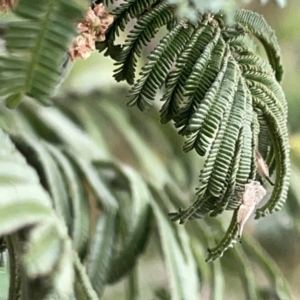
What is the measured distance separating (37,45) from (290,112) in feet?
3.17

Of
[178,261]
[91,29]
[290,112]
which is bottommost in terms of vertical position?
[178,261]

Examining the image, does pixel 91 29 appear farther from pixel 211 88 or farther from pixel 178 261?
pixel 178 261

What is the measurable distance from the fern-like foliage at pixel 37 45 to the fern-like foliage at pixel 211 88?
10 centimetres

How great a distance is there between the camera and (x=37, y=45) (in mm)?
250

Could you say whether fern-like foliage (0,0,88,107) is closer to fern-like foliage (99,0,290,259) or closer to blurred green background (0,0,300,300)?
fern-like foliage (99,0,290,259)

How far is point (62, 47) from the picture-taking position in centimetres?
25

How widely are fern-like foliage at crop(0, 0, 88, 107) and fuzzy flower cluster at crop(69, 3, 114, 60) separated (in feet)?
0.25

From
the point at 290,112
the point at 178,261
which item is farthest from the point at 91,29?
the point at 290,112

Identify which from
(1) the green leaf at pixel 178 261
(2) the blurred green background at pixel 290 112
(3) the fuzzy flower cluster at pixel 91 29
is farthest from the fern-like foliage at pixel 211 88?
(2) the blurred green background at pixel 290 112

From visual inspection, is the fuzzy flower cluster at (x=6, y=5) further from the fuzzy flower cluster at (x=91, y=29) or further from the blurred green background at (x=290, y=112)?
the blurred green background at (x=290, y=112)

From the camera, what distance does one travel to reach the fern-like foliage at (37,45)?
240 millimetres

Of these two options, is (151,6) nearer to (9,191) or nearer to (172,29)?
(172,29)

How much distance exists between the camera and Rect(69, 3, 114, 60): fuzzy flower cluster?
0.33m

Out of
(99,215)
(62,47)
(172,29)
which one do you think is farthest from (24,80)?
(99,215)
